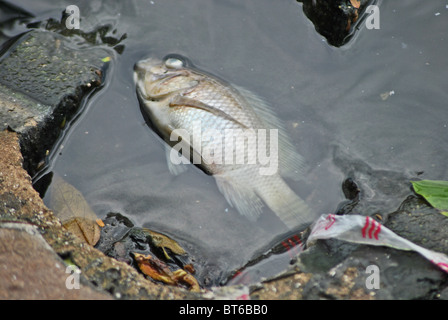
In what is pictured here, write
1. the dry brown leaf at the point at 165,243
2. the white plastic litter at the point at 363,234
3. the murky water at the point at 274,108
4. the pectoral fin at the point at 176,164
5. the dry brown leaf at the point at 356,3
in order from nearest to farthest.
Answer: the white plastic litter at the point at 363,234, the dry brown leaf at the point at 165,243, the murky water at the point at 274,108, the pectoral fin at the point at 176,164, the dry brown leaf at the point at 356,3

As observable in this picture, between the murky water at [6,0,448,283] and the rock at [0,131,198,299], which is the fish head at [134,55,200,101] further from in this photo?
the rock at [0,131,198,299]

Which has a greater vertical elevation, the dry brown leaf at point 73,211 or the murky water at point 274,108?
the murky water at point 274,108

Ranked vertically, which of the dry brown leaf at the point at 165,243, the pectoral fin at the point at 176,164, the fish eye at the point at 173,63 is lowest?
the dry brown leaf at the point at 165,243

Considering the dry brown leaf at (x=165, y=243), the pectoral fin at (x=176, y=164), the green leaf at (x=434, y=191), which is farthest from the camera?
the pectoral fin at (x=176, y=164)

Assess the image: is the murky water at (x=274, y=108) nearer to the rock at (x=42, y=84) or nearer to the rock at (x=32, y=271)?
the rock at (x=42, y=84)

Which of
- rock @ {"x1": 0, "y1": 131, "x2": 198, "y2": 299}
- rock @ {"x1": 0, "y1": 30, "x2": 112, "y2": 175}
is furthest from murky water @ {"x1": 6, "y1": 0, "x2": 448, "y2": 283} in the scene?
rock @ {"x1": 0, "y1": 131, "x2": 198, "y2": 299}

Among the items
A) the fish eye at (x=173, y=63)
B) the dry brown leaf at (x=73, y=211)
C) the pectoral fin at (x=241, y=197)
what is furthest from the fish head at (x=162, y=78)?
the dry brown leaf at (x=73, y=211)

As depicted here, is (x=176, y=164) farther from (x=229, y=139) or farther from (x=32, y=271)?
(x=32, y=271)

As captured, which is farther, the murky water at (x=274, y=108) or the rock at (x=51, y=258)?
the murky water at (x=274, y=108)
